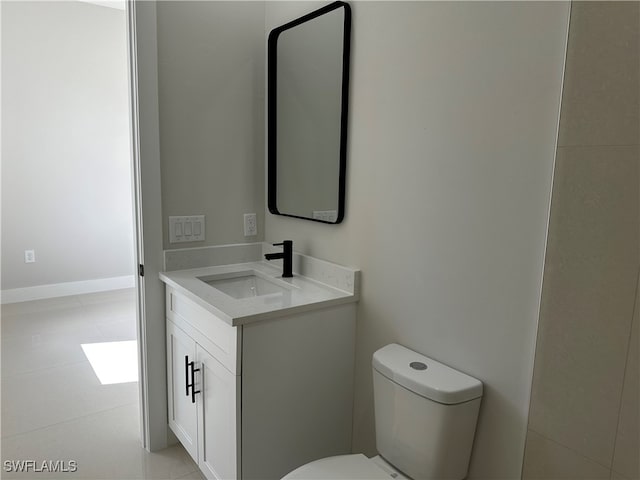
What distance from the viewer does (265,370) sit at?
1.67 metres

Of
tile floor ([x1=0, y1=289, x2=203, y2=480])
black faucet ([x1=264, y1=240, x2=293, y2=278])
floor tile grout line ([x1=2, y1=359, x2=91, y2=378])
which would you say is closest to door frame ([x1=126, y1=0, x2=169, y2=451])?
tile floor ([x1=0, y1=289, x2=203, y2=480])

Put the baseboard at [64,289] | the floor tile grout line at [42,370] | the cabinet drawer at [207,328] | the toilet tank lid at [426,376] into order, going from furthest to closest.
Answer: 1. the baseboard at [64,289]
2. the floor tile grout line at [42,370]
3. the cabinet drawer at [207,328]
4. the toilet tank lid at [426,376]

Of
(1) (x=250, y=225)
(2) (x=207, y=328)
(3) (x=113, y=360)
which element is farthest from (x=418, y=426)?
(3) (x=113, y=360)

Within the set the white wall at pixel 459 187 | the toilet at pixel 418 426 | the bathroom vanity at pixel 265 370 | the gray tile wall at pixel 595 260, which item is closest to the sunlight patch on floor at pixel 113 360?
the bathroom vanity at pixel 265 370

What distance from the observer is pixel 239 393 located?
1.62m

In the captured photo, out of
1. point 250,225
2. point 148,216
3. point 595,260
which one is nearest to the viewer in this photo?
point 595,260

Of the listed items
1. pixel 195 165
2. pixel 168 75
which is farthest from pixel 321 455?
pixel 168 75

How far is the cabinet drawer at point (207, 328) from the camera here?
1.61 m

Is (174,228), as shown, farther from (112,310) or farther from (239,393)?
(112,310)

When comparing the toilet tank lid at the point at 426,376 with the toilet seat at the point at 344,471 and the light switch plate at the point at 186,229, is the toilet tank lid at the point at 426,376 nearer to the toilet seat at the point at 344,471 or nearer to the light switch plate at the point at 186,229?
the toilet seat at the point at 344,471

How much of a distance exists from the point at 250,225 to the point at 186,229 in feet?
1.09

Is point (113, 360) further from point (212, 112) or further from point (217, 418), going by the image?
point (212, 112)

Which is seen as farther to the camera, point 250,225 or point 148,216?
point 250,225

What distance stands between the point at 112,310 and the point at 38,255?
914 millimetres
